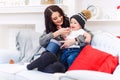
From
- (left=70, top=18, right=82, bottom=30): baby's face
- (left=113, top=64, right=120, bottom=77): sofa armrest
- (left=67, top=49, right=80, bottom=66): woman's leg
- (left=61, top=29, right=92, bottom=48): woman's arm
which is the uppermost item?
(left=70, top=18, right=82, bottom=30): baby's face

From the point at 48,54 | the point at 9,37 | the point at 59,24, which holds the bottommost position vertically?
the point at 9,37

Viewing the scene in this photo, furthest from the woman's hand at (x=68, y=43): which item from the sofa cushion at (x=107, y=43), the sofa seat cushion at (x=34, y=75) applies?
the sofa seat cushion at (x=34, y=75)

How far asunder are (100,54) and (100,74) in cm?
45

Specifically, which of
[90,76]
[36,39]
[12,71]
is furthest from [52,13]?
[90,76]

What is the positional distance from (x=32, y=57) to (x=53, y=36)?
43 centimetres

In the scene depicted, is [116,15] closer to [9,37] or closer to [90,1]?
[90,1]

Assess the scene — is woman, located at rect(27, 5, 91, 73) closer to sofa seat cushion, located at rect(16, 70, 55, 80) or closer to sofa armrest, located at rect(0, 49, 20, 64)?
sofa seat cushion, located at rect(16, 70, 55, 80)

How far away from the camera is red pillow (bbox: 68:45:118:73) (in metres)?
2.07

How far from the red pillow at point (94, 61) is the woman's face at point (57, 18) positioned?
483mm

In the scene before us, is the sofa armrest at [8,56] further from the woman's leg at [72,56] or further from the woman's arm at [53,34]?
the woman's leg at [72,56]

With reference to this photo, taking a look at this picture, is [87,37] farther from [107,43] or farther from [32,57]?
[32,57]

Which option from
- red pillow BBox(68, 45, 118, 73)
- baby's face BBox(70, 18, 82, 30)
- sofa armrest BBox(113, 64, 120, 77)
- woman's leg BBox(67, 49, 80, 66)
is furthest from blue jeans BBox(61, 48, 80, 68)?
sofa armrest BBox(113, 64, 120, 77)

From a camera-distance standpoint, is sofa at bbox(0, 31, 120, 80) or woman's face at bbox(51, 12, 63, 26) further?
woman's face at bbox(51, 12, 63, 26)

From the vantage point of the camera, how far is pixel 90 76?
1.75m
